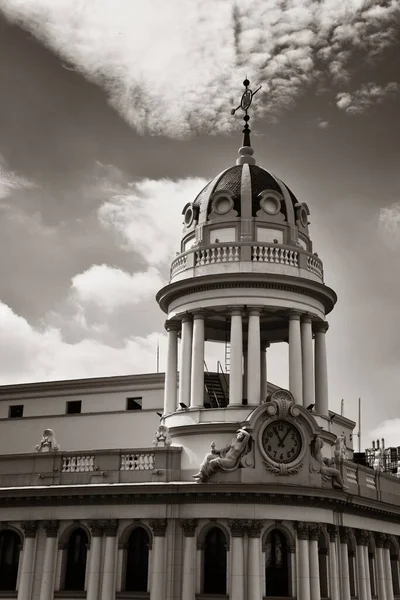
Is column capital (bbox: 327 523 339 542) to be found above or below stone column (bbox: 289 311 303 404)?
below

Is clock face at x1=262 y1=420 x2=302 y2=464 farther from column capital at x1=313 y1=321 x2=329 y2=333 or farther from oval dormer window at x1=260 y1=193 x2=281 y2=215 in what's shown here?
oval dormer window at x1=260 y1=193 x2=281 y2=215

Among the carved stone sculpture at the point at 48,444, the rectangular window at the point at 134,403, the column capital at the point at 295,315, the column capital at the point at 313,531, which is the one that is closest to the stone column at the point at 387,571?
the column capital at the point at 313,531

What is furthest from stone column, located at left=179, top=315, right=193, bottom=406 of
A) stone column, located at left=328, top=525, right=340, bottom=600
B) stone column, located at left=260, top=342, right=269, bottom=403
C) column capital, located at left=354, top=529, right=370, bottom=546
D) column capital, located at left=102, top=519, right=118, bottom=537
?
column capital, located at left=354, top=529, right=370, bottom=546

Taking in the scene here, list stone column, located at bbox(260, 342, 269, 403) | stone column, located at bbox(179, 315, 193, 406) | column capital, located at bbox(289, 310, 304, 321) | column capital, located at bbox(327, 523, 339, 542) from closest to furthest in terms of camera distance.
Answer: column capital, located at bbox(327, 523, 339, 542), stone column, located at bbox(179, 315, 193, 406), column capital, located at bbox(289, 310, 304, 321), stone column, located at bbox(260, 342, 269, 403)

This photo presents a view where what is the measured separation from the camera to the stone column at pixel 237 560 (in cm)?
3431

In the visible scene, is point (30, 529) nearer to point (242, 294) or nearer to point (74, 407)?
point (74, 407)

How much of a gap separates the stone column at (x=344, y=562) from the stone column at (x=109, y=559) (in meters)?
10.8

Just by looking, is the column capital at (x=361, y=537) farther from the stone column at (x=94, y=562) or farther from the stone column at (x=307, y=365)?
the stone column at (x=94, y=562)

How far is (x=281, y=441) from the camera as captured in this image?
37.1 meters

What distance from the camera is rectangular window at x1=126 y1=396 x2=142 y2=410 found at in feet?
165

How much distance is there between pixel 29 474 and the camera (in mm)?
39344

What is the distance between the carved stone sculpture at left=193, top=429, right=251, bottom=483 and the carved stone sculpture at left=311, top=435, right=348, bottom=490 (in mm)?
3300

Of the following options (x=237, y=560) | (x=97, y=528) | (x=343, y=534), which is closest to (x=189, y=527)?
(x=237, y=560)

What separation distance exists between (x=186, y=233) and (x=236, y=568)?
18.0 meters
